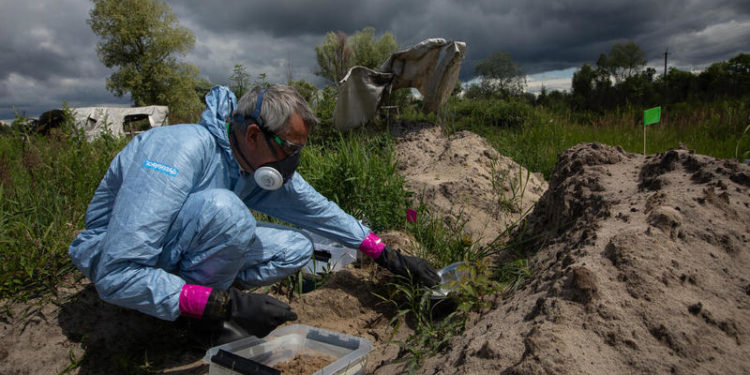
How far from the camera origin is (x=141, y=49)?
77.7 ft

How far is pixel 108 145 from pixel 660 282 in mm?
4751

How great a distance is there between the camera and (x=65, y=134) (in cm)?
370

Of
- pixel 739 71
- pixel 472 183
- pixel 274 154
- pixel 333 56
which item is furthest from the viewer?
pixel 739 71

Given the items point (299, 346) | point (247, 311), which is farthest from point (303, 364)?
point (247, 311)

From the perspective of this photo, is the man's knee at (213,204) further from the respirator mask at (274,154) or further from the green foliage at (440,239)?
the green foliage at (440,239)

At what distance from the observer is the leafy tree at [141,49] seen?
75.8ft

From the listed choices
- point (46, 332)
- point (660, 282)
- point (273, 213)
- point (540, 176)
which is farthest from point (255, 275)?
point (540, 176)

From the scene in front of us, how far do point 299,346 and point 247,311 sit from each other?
46 cm

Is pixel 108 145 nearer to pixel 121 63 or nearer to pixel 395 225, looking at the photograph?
pixel 395 225

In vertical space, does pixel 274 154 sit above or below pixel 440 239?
above

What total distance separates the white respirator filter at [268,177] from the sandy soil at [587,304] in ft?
2.95

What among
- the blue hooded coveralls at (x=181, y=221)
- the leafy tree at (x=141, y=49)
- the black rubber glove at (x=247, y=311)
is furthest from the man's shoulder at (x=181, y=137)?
the leafy tree at (x=141, y=49)

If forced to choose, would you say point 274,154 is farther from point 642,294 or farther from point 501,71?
point 501,71

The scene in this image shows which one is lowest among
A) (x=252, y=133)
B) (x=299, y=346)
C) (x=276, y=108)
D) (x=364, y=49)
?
(x=299, y=346)
